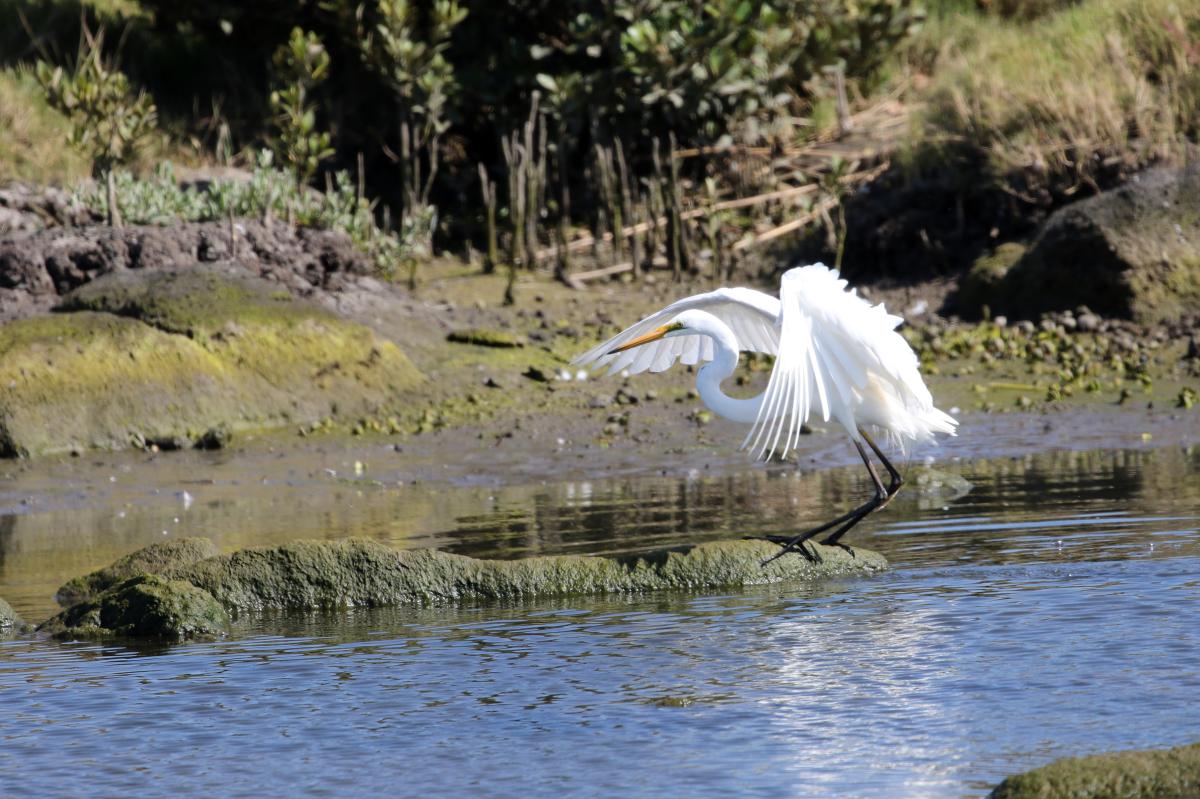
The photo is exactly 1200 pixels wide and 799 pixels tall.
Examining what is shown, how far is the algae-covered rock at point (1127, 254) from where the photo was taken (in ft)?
49.0

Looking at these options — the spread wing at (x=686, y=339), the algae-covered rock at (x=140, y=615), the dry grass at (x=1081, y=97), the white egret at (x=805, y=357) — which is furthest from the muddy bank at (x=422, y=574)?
the dry grass at (x=1081, y=97)

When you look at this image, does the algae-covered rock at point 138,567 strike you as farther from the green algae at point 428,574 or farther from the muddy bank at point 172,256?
the muddy bank at point 172,256

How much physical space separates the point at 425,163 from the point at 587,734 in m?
13.9

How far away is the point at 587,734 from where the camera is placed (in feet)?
18.7

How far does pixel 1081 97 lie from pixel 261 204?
8.21 metres

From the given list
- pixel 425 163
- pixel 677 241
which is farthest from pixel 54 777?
pixel 425 163

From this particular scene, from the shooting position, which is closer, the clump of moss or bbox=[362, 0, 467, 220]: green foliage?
the clump of moss

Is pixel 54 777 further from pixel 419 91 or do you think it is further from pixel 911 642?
pixel 419 91

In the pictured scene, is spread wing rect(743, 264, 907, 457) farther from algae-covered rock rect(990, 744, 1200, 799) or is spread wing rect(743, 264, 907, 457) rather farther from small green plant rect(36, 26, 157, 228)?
small green plant rect(36, 26, 157, 228)

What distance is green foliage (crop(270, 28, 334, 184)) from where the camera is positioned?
16.3 metres

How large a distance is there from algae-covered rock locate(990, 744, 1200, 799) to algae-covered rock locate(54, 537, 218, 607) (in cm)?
480

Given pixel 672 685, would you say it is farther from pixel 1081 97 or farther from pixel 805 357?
pixel 1081 97

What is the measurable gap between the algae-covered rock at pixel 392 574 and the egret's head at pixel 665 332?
1.24m

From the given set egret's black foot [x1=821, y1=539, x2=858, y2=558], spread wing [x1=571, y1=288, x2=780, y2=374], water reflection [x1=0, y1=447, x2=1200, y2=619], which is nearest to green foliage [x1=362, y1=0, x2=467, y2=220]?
water reflection [x1=0, y1=447, x2=1200, y2=619]
